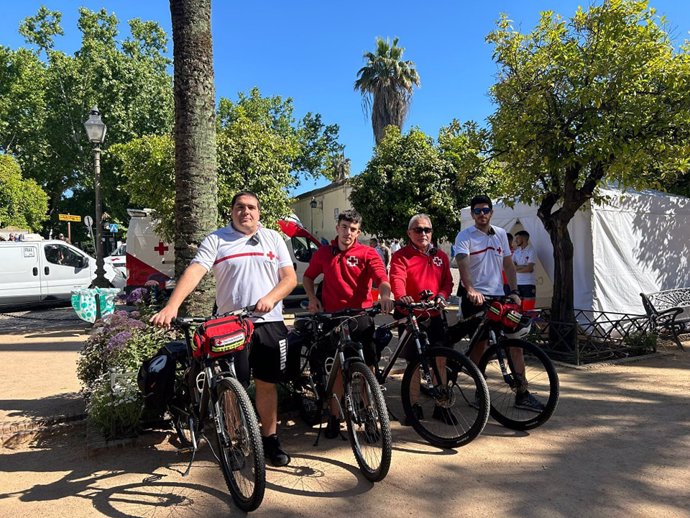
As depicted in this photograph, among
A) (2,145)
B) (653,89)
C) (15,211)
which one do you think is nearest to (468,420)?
(653,89)

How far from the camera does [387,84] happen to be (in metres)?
30.8

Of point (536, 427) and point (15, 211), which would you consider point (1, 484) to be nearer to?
point (536, 427)

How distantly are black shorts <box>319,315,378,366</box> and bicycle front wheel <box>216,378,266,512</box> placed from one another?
1.07 m

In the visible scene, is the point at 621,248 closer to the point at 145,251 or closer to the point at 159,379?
the point at 159,379

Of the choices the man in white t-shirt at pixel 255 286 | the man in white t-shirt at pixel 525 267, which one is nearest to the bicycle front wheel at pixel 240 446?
the man in white t-shirt at pixel 255 286

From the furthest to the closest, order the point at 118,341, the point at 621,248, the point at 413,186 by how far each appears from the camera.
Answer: the point at 413,186 < the point at 621,248 < the point at 118,341

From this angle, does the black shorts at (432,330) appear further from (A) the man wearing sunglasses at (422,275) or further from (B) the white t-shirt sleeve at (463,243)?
(B) the white t-shirt sleeve at (463,243)

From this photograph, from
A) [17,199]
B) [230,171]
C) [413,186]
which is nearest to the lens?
[230,171]

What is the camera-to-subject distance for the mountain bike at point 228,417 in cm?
284

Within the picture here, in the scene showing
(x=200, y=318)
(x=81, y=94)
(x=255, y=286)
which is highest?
(x=81, y=94)

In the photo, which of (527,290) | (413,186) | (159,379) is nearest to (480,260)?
(159,379)

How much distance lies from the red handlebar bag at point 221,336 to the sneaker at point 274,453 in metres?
0.81

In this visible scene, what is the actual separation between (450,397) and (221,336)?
1850 millimetres

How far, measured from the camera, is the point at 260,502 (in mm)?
2875
